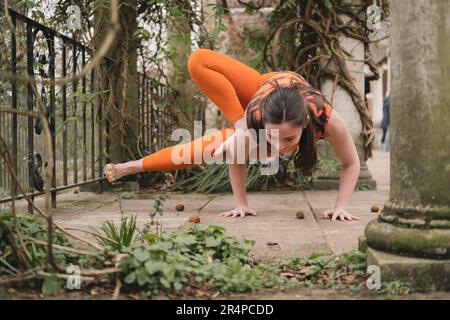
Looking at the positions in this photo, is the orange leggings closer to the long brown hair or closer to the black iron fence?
the long brown hair

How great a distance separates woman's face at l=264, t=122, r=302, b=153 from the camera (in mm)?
2818

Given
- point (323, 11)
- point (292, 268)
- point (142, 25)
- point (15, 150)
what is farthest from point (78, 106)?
point (292, 268)

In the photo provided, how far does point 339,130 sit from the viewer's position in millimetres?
3295

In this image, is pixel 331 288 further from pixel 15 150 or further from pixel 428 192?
pixel 15 150

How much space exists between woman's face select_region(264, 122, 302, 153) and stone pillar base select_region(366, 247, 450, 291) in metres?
0.97

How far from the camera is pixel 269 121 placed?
2816 mm

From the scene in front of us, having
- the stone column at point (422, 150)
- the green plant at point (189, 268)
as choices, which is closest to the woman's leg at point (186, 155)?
the green plant at point (189, 268)

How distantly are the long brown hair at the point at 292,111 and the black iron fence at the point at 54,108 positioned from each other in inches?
38.0

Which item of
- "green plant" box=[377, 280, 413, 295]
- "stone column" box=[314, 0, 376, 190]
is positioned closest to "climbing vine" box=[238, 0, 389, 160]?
"stone column" box=[314, 0, 376, 190]

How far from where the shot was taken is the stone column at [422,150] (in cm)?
198

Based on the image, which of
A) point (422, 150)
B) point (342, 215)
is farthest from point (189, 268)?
point (342, 215)
